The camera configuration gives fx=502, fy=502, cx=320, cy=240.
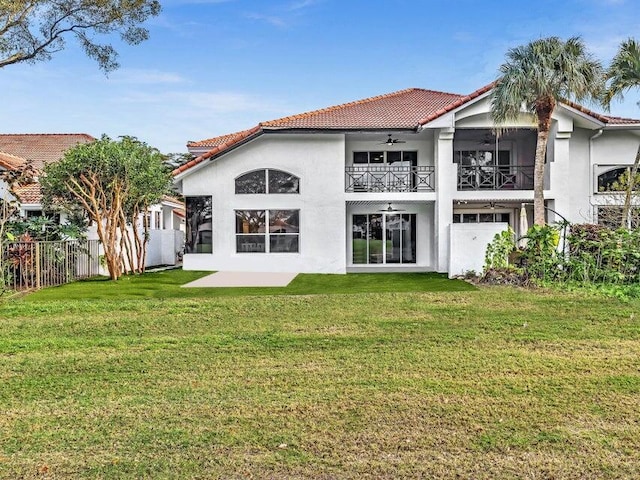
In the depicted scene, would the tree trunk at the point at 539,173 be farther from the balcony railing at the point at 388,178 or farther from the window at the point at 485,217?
the window at the point at 485,217

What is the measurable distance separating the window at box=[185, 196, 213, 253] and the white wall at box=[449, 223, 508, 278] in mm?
9398

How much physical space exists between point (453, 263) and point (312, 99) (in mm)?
15498

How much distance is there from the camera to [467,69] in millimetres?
26156

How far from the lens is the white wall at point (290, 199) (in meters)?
19.8

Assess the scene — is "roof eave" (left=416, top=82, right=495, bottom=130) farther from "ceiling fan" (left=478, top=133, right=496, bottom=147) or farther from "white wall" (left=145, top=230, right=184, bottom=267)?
"white wall" (left=145, top=230, right=184, bottom=267)

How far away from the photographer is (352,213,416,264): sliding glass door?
2209cm

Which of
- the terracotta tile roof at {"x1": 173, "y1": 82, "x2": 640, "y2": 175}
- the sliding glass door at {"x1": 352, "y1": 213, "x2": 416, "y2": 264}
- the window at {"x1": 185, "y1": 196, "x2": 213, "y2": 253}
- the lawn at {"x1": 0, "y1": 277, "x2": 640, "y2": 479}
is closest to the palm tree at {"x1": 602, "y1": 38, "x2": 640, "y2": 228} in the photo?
the terracotta tile roof at {"x1": 173, "y1": 82, "x2": 640, "y2": 175}

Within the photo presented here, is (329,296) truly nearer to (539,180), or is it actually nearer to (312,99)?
(539,180)

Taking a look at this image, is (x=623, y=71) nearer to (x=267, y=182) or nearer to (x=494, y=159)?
(x=494, y=159)

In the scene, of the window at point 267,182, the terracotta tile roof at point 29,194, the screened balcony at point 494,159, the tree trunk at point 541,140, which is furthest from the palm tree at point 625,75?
the terracotta tile roof at point 29,194

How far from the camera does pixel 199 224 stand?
797 inches

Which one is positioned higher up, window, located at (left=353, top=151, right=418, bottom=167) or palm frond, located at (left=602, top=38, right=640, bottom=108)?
palm frond, located at (left=602, top=38, right=640, bottom=108)

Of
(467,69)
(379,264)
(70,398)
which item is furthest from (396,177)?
(70,398)

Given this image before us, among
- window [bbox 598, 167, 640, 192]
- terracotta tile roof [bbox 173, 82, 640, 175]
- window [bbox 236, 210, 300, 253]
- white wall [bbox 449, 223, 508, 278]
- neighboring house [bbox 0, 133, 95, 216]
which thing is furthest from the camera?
neighboring house [bbox 0, 133, 95, 216]
